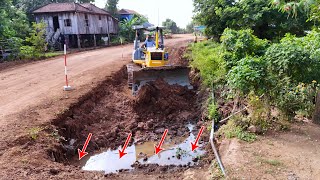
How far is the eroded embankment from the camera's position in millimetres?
6895

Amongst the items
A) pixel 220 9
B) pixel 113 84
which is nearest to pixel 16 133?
pixel 113 84

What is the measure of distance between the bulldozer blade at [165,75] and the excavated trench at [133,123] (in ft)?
0.99

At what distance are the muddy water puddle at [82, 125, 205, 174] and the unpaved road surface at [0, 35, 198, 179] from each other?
1.06 metres

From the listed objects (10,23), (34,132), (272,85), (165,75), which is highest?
(10,23)

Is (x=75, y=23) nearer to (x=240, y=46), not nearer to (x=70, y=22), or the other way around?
(x=70, y=22)

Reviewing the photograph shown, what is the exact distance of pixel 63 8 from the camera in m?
27.7

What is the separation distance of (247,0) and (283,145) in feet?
34.3

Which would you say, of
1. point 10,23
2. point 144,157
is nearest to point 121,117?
point 144,157

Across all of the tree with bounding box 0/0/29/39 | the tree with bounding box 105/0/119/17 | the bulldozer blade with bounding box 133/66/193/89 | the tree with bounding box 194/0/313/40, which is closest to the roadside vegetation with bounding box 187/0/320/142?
the bulldozer blade with bounding box 133/66/193/89

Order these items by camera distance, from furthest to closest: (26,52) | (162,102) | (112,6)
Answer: (112,6)
(26,52)
(162,102)

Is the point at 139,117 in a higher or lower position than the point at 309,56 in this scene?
lower

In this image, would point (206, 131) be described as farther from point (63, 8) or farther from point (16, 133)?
point (63, 8)

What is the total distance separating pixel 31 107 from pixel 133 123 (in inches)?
114

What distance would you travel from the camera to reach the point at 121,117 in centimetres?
847
